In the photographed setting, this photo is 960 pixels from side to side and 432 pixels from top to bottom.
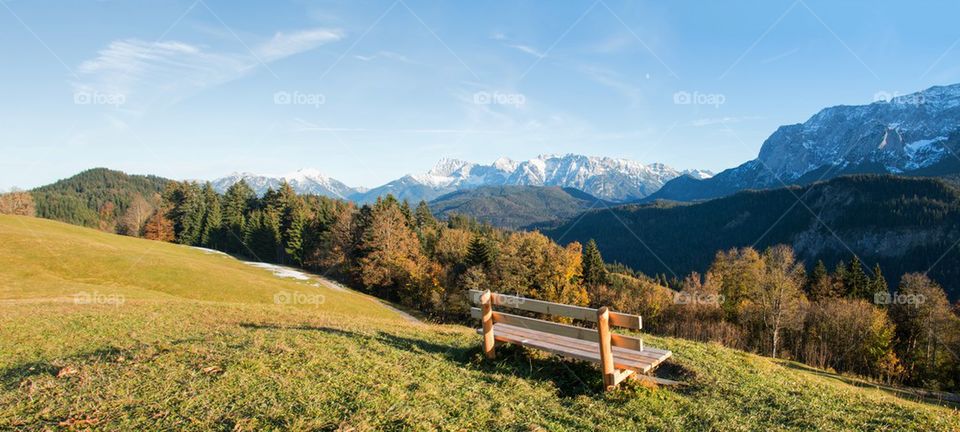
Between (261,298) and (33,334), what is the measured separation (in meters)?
25.7

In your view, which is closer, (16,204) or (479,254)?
(479,254)

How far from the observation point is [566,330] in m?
10.0

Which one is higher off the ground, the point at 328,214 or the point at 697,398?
the point at 328,214

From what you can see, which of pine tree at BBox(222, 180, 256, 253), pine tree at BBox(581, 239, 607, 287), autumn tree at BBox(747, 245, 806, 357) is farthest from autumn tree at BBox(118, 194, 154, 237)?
autumn tree at BBox(747, 245, 806, 357)

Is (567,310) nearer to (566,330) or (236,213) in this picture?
(566,330)

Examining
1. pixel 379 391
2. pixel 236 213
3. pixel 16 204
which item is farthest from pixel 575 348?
pixel 16 204

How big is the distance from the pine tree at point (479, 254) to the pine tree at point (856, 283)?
48800mm

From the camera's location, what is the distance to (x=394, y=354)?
37.7 ft

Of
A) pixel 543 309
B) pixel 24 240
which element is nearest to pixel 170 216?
pixel 24 240

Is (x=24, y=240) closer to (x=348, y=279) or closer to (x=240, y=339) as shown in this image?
(x=348, y=279)

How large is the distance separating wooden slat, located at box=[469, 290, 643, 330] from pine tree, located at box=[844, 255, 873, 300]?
70309 millimetres

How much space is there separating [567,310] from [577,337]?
68cm

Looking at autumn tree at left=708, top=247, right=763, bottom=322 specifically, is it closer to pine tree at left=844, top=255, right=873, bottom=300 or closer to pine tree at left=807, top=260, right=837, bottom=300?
pine tree at left=807, top=260, right=837, bottom=300

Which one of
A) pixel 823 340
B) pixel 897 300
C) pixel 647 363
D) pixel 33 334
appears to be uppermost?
pixel 647 363
